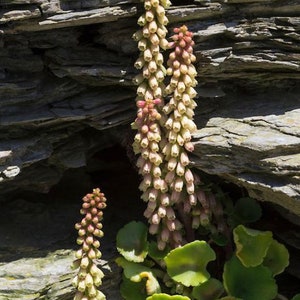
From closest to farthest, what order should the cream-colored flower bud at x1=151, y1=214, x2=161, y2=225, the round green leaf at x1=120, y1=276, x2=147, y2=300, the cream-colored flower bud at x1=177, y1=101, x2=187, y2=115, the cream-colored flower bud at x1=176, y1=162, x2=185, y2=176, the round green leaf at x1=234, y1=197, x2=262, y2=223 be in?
the cream-colored flower bud at x1=177, y1=101, x2=187, y2=115, the cream-colored flower bud at x1=176, y1=162, x2=185, y2=176, the cream-colored flower bud at x1=151, y1=214, x2=161, y2=225, the round green leaf at x1=120, y1=276, x2=147, y2=300, the round green leaf at x1=234, y1=197, x2=262, y2=223

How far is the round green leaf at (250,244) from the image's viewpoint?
15.9 feet

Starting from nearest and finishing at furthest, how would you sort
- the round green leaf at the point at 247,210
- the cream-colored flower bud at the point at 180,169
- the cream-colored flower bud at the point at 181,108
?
the cream-colored flower bud at the point at 181,108, the cream-colored flower bud at the point at 180,169, the round green leaf at the point at 247,210

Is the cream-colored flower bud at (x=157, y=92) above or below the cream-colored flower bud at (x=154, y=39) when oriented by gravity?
below

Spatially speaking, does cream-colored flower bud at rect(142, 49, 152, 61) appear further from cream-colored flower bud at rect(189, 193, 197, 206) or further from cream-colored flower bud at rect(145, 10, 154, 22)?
cream-colored flower bud at rect(189, 193, 197, 206)

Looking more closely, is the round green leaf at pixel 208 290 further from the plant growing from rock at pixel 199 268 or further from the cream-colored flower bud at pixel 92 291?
the cream-colored flower bud at pixel 92 291

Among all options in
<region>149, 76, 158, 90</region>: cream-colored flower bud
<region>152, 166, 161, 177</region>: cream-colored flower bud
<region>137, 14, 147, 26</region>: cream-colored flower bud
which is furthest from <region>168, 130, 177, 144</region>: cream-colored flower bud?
<region>137, 14, 147, 26</region>: cream-colored flower bud

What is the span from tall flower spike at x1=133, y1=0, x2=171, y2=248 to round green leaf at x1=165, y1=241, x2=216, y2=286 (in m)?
0.31

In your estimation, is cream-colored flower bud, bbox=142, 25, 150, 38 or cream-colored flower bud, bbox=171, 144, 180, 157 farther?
cream-colored flower bud, bbox=171, 144, 180, 157

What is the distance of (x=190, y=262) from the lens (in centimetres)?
490

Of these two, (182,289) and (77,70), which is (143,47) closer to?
(77,70)

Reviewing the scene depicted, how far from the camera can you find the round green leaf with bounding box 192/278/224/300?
196 inches

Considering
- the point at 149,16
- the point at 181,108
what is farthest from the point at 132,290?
the point at 149,16

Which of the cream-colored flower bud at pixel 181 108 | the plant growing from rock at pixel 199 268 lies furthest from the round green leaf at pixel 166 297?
the cream-colored flower bud at pixel 181 108

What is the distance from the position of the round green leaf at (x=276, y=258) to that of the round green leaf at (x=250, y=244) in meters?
0.19
